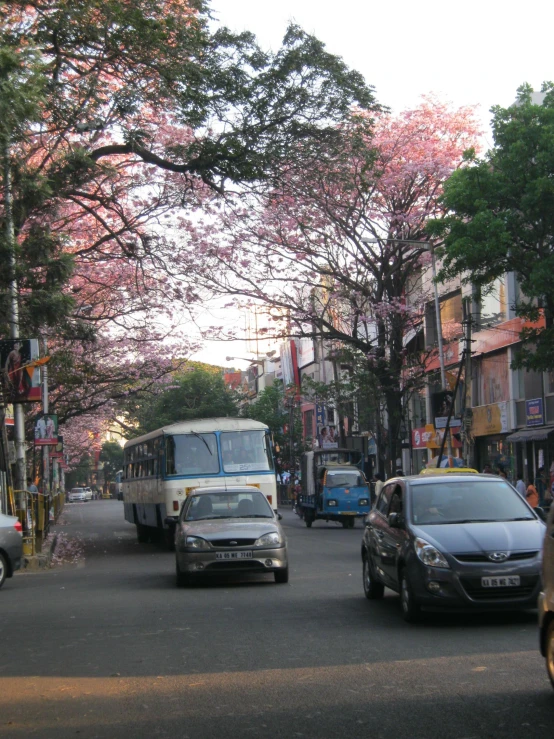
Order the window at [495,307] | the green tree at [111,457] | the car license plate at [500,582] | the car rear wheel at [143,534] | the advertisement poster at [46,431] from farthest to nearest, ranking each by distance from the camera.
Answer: the green tree at [111,457]
the window at [495,307]
the car rear wheel at [143,534]
the advertisement poster at [46,431]
the car license plate at [500,582]

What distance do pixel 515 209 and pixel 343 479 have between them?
551 inches

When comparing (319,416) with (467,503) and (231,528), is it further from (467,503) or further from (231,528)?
(467,503)

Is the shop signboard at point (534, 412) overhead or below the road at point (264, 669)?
overhead

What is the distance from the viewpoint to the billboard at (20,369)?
66.4 ft

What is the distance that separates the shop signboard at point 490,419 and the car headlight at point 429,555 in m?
30.5

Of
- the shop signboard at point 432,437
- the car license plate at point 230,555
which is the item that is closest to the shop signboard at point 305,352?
the shop signboard at point 432,437

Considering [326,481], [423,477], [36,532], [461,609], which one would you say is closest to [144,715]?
[461,609]

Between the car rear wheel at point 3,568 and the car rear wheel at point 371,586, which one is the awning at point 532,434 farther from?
the car rear wheel at point 371,586

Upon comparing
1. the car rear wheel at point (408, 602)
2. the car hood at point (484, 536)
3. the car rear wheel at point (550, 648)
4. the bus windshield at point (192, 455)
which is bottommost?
the car rear wheel at point (408, 602)

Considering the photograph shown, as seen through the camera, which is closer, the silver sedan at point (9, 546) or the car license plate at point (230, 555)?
the car license plate at point (230, 555)

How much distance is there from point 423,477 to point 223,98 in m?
7.99

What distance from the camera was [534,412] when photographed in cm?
3738

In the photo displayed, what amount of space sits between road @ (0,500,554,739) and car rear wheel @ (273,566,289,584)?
768 mm

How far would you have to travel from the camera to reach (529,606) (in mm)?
10117
